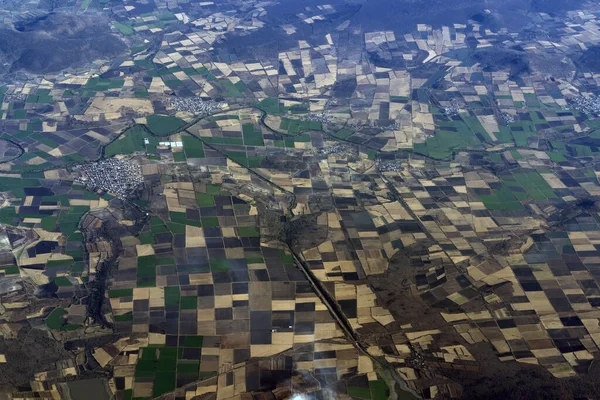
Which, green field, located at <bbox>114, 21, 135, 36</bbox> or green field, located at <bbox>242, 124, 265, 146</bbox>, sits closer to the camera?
green field, located at <bbox>242, 124, 265, 146</bbox>

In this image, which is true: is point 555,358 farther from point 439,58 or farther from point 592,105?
point 439,58

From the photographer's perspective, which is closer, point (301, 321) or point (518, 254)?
point (301, 321)

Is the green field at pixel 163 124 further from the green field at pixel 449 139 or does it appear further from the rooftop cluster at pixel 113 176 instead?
the green field at pixel 449 139

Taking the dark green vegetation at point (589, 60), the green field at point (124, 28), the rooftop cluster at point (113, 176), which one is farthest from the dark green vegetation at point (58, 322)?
the dark green vegetation at point (589, 60)

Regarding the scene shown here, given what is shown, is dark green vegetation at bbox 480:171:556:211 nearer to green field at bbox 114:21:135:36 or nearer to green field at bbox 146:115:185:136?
green field at bbox 146:115:185:136

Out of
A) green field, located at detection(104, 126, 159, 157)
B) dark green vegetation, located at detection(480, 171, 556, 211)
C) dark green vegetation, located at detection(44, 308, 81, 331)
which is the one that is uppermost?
green field, located at detection(104, 126, 159, 157)

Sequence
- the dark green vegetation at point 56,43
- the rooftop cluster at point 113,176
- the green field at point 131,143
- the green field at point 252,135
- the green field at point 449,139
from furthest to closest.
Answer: the dark green vegetation at point 56,43, the green field at point 449,139, the green field at point 252,135, the green field at point 131,143, the rooftop cluster at point 113,176

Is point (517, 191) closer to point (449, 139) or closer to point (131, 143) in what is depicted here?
point (449, 139)

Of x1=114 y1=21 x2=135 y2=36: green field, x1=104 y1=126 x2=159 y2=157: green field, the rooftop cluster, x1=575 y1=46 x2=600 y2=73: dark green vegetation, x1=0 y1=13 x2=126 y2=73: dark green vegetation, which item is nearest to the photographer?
the rooftop cluster

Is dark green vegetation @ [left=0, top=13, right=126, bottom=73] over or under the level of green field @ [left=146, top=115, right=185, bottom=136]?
over

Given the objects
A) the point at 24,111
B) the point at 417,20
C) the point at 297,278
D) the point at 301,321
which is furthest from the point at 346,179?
the point at 417,20

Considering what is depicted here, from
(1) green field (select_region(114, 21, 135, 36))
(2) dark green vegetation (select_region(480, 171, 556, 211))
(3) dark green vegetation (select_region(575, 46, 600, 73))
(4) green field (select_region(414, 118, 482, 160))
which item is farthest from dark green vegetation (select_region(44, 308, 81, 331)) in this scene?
(3) dark green vegetation (select_region(575, 46, 600, 73))
